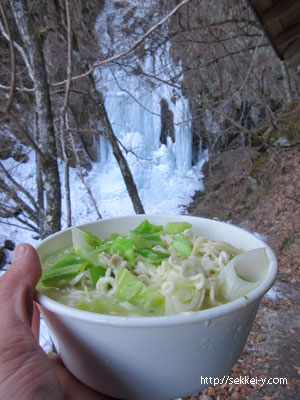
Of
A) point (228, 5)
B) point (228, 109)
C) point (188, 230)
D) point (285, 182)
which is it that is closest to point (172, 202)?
point (228, 109)

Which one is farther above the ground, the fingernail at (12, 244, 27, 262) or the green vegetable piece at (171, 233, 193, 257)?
A: the fingernail at (12, 244, 27, 262)

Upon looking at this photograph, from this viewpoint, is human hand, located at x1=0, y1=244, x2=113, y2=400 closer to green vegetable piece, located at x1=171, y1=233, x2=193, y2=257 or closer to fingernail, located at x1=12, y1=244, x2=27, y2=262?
fingernail, located at x1=12, y1=244, x2=27, y2=262

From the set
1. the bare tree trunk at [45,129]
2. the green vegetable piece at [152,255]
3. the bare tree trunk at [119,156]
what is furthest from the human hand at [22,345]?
the bare tree trunk at [119,156]

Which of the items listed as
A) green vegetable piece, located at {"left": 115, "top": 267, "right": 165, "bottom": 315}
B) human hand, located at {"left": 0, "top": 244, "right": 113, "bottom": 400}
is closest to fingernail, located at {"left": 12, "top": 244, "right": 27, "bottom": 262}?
human hand, located at {"left": 0, "top": 244, "right": 113, "bottom": 400}

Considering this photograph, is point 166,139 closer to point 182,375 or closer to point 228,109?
point 228,109

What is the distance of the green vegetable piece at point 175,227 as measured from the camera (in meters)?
1.29

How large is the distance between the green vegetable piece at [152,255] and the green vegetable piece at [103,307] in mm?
254

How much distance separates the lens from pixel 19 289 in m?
0.86

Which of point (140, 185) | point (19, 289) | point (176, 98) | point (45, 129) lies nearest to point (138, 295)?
point (19, 289)

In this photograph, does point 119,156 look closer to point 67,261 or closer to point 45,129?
point 45,129

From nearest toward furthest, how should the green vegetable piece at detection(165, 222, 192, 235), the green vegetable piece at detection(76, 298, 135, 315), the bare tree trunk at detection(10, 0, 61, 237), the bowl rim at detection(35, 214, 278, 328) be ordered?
the bowl rim at detection(35, 214, 278, 328) → the green vegetable piece at detection(76, 298, 135, 315) → the green vegetable piece at detection(165, 222, 192, 235) → the bare tree trunk at detection(10, 0, 61, 237)

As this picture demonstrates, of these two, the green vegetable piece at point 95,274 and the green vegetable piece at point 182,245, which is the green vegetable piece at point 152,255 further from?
the green vegetable piece at point 95,274

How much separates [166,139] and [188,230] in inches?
401

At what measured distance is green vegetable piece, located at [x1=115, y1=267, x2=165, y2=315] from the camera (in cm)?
82
